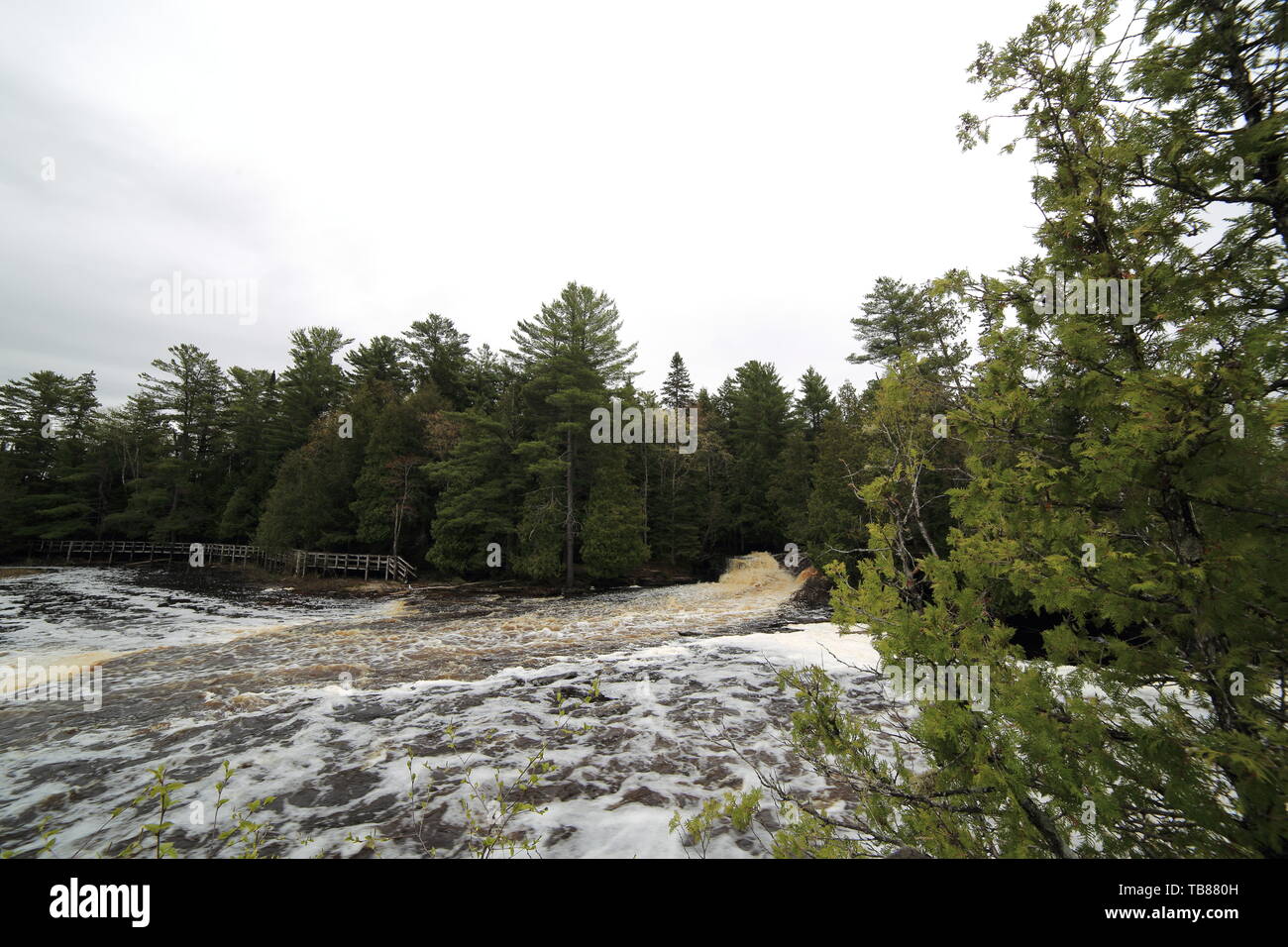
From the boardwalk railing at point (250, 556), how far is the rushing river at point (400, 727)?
512 inches

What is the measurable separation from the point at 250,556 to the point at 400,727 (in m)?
39.9

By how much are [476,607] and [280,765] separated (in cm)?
1335

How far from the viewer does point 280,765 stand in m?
4.96

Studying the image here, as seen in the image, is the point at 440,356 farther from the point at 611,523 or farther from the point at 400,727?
the point at 400,727

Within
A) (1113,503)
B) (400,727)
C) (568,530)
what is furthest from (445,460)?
(1113,503)

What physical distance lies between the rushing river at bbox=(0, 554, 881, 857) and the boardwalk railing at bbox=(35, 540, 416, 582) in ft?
42.6

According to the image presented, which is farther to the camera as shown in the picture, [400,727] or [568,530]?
[568,530]

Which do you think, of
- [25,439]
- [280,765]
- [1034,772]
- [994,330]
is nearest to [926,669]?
[1034,772]

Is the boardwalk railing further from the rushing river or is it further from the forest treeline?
the rushing river

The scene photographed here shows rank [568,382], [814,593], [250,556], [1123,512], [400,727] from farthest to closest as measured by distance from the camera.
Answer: [250,556]
[568,382]
[814,593]
[400,727]
[1123,512]

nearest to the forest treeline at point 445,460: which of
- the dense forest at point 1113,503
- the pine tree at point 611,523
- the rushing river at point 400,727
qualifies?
the pine tree at point 611,523

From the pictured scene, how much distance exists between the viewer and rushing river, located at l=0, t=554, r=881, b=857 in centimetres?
392

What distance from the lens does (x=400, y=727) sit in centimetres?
602
